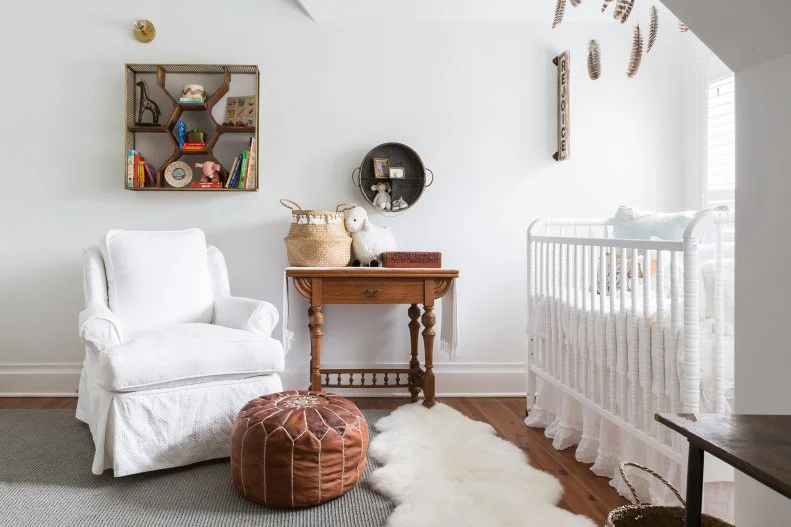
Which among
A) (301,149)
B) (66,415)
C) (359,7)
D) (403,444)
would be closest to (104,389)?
(66,415)

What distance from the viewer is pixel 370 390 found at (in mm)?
3199

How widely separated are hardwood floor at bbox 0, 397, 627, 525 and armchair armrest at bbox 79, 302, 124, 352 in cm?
120

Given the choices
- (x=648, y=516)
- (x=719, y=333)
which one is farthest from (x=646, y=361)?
(x=648, y=516)

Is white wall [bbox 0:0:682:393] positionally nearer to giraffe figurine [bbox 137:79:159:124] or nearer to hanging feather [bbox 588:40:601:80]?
giraffe figurine [bbox 137:79:159:124]

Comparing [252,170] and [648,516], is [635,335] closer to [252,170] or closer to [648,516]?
[648,516]

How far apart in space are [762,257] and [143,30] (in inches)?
127

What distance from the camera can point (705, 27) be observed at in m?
1.15

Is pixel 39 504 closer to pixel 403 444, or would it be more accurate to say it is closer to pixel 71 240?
pixel 403 444

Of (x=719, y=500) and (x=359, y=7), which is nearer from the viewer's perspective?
(x=719, y=500)

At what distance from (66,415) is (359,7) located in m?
2.74

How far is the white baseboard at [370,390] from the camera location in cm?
312

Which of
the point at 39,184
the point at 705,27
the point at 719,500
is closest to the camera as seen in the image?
the point at 705,27

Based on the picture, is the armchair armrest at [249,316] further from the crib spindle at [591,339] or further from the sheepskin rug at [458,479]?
the crib spindle at [591,339]

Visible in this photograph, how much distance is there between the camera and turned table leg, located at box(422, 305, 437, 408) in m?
2.83
